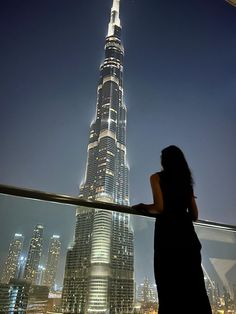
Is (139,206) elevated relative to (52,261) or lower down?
elevated

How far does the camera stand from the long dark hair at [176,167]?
1.47 m

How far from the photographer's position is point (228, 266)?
6.81 ft

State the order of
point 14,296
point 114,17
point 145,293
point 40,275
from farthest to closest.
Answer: point 114,17, point 145,293, point 40,275, point 14,296

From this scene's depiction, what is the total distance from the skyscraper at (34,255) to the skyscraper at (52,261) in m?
0.06

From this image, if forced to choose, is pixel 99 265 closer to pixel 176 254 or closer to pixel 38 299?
pixel 38 299

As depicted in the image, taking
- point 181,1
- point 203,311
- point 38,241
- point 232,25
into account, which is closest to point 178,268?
point 203,311

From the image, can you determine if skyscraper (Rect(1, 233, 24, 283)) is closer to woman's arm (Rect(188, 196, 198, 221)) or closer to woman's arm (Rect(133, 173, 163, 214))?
woman's arm (Rect(133, 173, 163, 214))

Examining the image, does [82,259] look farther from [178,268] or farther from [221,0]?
[221,0]

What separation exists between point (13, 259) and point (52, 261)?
0.77ft

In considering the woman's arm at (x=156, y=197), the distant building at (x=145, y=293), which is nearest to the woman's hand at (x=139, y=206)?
the woman's arm at (x=156, y=197)

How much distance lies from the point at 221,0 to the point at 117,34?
63.6 m

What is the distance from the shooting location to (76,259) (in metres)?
1.65

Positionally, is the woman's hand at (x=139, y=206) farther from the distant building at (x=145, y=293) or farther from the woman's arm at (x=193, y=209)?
the distant building at (x=145, y=293)

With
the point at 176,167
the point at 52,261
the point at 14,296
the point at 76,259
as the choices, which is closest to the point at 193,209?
the point at 176,167
